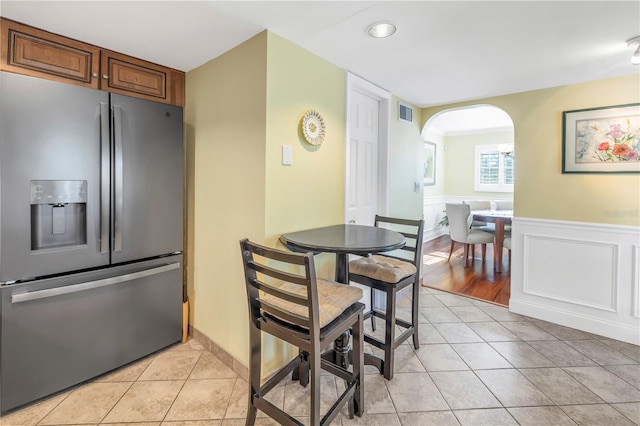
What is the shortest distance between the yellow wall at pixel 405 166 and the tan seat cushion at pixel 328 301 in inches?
65.2

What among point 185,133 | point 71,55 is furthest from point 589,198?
point 71,55

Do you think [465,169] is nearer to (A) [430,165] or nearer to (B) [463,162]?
(B) [463,162]

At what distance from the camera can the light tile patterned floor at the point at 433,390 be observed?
5.27ft

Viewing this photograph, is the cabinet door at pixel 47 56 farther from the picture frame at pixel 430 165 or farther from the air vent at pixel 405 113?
the picture frame at pixel 430 165

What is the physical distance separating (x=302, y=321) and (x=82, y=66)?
2103 millimetres

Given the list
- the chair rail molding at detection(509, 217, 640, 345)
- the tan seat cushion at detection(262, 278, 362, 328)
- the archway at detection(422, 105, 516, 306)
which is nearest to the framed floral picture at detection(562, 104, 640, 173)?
the chair rail molding at detection(509, 217, 640, 345)

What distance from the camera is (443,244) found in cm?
608

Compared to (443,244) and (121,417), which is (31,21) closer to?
(121,417)

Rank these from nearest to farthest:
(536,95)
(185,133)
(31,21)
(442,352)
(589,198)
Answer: (31,21) → (442,352) → (185,133) → (589,198) → (536,95)

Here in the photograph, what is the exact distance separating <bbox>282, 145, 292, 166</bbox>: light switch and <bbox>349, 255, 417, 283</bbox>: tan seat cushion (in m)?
0.83

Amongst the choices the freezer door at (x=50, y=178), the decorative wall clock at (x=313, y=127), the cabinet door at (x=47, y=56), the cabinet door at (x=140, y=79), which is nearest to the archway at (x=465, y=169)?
the decorative wall clock at (x=313, y=127)

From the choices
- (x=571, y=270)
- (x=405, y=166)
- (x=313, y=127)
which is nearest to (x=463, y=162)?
(x=405, y=166)

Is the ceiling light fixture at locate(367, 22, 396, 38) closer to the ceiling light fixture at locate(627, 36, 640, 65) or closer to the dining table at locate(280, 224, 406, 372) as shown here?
the dining table at locate(280, 224, 406, 372)

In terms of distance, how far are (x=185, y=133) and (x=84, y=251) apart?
113 cm
